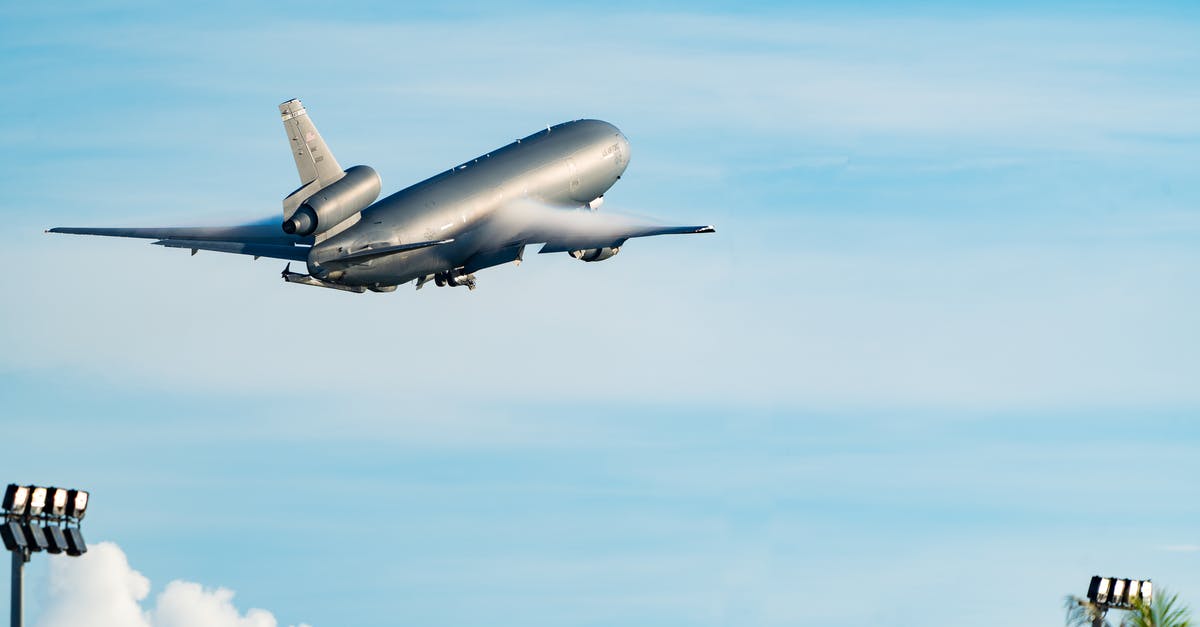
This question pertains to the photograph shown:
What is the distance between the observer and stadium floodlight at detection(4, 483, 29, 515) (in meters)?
70.3

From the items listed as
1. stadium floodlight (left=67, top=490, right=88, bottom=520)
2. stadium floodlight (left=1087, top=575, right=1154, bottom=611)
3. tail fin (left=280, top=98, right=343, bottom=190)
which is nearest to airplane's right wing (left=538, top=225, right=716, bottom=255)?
tail fin (left=280, top=98, right=343, bottom=190)

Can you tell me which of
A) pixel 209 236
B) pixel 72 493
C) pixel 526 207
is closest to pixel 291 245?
pixel 209 236

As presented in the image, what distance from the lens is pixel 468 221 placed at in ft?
347

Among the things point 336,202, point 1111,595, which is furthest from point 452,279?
point 1111,595

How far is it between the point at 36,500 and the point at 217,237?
37.0 meters

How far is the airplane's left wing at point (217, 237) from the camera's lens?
106 metres

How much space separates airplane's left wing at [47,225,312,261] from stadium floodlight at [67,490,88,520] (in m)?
34.2

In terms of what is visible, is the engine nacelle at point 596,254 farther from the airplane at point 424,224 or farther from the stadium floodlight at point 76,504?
the stadium floodlight at point 76,504

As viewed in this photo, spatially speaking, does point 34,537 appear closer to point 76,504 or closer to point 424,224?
point 76,504

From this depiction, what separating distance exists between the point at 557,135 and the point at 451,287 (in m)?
16.5

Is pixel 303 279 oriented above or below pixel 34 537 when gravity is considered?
above

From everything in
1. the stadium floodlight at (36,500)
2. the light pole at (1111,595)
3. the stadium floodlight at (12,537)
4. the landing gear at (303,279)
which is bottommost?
the stadium floodlight at (12,537)

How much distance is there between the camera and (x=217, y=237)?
10656cm

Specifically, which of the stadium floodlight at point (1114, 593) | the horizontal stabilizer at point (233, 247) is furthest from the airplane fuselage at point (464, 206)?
the stadium floodlight at point (1114, 593)
